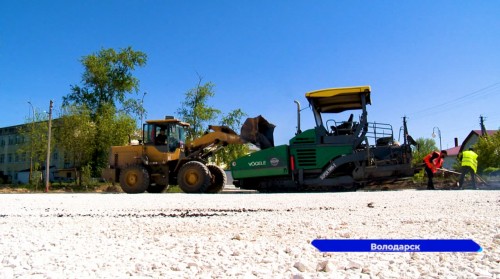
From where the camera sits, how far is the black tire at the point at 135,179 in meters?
15.8

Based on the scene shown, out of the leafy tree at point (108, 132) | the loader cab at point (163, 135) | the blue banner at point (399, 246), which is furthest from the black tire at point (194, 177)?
the leafy tree at point (108, 132)

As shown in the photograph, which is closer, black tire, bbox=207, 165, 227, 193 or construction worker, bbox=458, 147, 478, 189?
construction worker, bbox=458, 147, 478, 189

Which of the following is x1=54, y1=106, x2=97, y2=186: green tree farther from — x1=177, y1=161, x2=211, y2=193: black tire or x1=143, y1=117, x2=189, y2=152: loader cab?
x1=177, y1=161, x2=211, y2=193: black tire

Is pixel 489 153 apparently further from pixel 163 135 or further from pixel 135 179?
pixel 135 179

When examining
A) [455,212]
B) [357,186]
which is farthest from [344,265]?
[357,186]

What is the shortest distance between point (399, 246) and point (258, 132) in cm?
1214

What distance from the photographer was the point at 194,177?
50.4ft

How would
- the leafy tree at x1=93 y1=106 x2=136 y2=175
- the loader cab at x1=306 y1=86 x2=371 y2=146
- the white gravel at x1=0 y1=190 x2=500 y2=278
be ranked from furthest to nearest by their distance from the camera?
the leafy tree at x1=93 y1=106 x2=136 y2=175, the loader cab at x1=306 y1=86 x2=371 y2=146, the white gravel at x1=0 y1=190 x2=500 y2=278

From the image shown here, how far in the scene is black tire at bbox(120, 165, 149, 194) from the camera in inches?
620

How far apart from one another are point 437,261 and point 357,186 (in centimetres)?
1080

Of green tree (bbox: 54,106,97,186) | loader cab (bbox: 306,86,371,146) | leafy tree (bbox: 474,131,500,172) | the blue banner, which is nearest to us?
the blue banner

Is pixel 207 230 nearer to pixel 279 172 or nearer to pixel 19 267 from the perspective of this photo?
pixel 19 267

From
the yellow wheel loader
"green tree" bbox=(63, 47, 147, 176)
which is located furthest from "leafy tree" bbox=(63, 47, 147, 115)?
the yellow wheel loader

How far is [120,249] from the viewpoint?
3.74m
